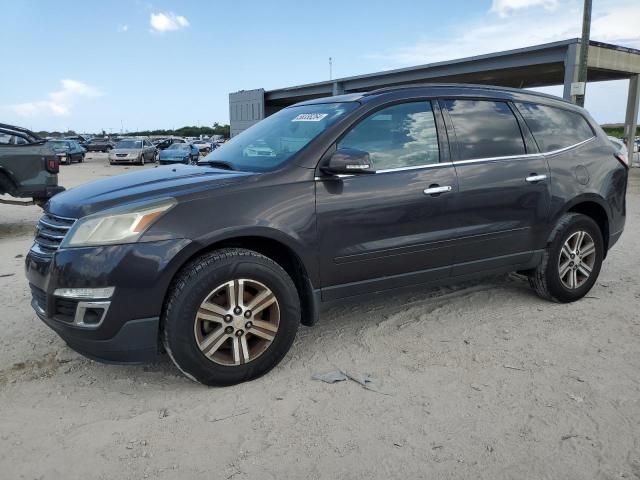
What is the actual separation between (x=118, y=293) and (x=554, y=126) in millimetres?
3730

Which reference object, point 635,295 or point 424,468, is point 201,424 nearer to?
point 424,468

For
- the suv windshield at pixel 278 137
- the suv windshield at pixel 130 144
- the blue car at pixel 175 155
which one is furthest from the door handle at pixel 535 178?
the suv windshield at pixel 130 144

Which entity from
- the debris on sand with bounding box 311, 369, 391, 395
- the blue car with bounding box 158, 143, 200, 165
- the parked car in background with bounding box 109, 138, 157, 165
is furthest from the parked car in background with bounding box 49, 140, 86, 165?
the debris on sand with bounding box 311, 369, 391, 395

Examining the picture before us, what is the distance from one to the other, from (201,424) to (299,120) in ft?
7.31

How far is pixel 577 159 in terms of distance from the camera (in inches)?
178

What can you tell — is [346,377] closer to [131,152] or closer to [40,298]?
[40,298]

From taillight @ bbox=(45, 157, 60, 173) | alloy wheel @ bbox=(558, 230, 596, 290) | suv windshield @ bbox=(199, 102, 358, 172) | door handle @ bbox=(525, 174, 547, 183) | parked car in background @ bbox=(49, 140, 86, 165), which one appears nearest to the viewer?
suv windshield @ bbox=(199, 102, 358, 172)

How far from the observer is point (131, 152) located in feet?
97.8

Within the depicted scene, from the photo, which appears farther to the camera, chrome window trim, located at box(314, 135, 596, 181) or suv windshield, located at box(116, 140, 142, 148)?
suv windshield, located at box(116, 140, 142, 148)

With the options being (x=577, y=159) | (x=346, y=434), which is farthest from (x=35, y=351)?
(x=577, y=159)

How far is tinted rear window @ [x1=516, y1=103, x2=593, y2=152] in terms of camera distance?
172 inches

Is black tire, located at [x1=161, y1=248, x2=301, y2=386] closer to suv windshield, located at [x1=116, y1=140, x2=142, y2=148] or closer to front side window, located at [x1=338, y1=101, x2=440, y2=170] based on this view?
front side window, located at [x1=338, y1=101, x2=440, y2=170]

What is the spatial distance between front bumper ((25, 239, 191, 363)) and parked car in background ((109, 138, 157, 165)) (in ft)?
93.8

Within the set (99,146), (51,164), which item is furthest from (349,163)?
(99,146)
